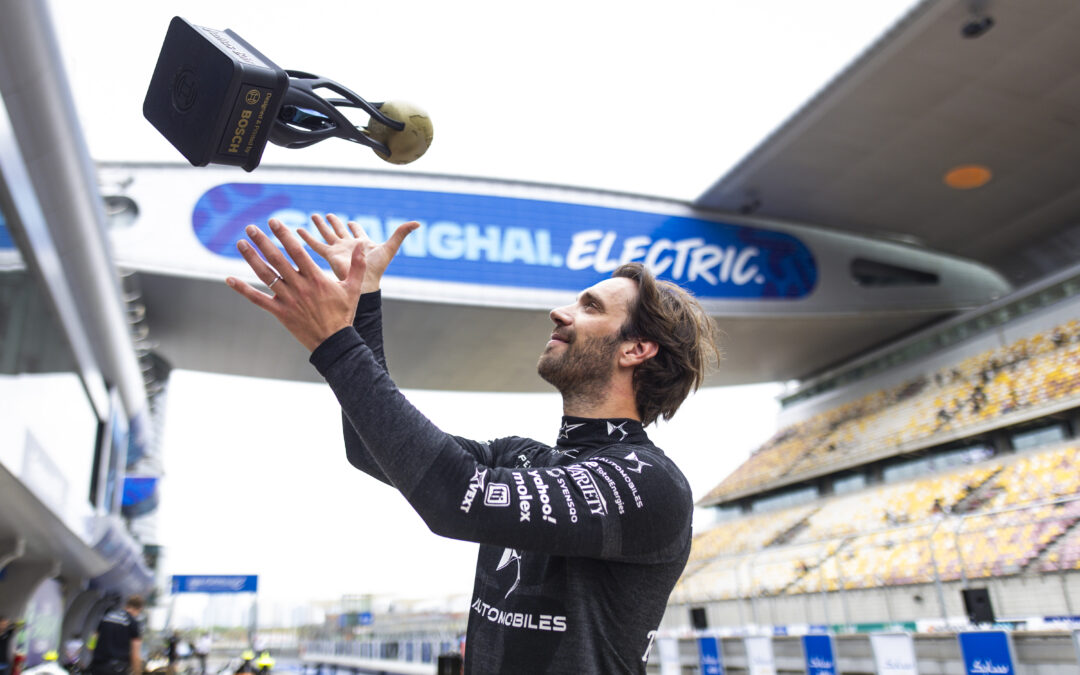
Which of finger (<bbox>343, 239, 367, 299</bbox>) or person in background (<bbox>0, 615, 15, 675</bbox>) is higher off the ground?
finger (<bbox>343, 239, 367, 299</bbox>)

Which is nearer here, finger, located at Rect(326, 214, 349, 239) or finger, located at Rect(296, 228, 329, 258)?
finger, located at Rect(296, 228, 329, 258)

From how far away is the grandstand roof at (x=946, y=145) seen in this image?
11.6m

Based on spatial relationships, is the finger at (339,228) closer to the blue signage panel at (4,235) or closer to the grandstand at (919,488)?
the blue signage panel at (4,235)

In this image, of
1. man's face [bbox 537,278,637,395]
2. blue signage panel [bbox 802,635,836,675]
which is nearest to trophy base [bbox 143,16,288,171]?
man's face [bbox 537,278,637,395]

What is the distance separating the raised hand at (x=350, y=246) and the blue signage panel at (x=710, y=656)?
31.0 ft

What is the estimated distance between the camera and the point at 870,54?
11.7 metres

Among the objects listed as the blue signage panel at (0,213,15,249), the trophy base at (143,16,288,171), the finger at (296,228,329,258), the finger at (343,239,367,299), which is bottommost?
the finger at (343,239,367,299)

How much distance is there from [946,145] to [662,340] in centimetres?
1522

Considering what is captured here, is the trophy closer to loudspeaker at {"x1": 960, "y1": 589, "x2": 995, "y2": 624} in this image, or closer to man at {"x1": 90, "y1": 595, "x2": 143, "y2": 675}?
man at {"x1": 90, "y1": 595, "x2": 143, "y2": 675}

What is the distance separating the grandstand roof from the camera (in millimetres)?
11562

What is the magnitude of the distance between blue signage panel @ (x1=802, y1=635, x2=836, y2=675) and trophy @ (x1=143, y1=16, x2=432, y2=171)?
818cm

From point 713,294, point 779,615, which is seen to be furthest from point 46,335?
point 713,294

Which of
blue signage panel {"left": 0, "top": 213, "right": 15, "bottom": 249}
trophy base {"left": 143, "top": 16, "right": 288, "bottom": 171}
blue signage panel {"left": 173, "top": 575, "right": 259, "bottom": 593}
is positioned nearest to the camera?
trophy base {"left": 143, "top": 16, "right": 288, "bottom": 171}

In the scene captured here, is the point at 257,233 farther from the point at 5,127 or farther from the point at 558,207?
the point at 558,207
